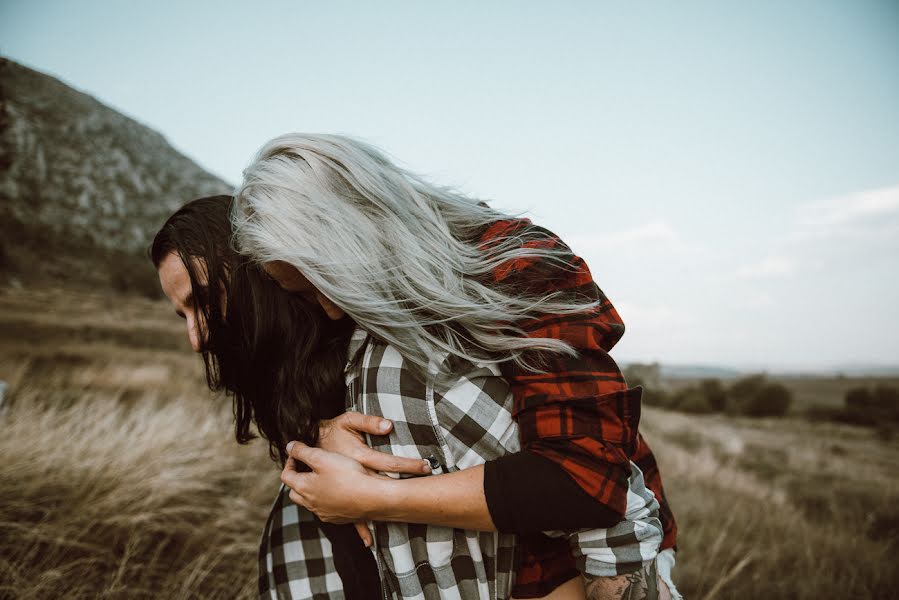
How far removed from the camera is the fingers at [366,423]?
1.28m

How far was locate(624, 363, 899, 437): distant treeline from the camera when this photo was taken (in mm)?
27953

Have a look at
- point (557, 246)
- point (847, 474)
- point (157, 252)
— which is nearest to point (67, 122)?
point (157, 252)

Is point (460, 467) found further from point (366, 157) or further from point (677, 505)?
point (677, 505)

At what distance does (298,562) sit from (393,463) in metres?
0.70

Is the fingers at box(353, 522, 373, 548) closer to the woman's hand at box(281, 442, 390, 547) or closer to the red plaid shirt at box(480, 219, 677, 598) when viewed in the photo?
the woman's hand at box(281, 442, 390, 547)

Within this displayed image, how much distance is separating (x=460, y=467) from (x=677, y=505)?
5076 millimetres

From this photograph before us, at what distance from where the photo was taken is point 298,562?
1575 mm

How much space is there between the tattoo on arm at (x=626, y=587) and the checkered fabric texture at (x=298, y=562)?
0.88 m

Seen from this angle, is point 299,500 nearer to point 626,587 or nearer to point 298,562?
point 298,562

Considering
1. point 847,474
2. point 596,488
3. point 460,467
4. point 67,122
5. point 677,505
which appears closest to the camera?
point 596,488

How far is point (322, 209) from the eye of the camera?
1.31 m

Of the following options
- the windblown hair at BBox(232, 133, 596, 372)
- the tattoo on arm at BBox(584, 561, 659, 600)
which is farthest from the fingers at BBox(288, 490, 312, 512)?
the tattoo on arm at BBox(584, 561, 659, 600)

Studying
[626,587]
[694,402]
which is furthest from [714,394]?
[626,587]

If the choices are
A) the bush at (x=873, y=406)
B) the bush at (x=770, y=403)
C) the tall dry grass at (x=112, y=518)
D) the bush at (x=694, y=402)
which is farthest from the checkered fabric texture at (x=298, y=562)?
the bush at (x=770, y=403)
